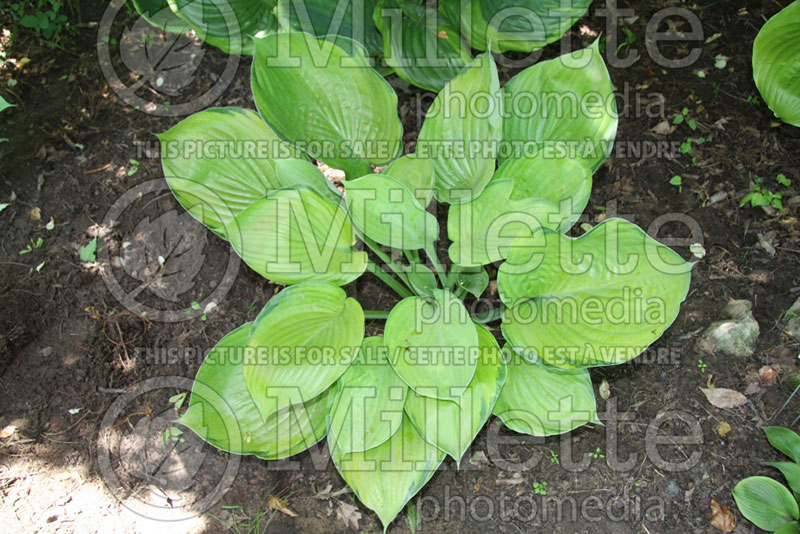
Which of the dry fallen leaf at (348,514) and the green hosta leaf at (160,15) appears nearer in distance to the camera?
the dry fallen leaf at (348,514)

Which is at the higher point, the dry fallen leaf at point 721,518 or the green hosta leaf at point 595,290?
the green hosta leaf at point 595,290

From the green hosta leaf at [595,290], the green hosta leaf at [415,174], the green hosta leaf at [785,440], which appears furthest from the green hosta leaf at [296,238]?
the green hosta leaf at [785,440]

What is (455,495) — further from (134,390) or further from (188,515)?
(134,390)

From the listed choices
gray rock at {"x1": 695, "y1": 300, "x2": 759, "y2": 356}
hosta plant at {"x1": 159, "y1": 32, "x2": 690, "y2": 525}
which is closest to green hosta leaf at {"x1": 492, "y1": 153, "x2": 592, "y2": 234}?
hosta plant at {"x1": 159, "y1": 32, "x2": 690, "y2": 525}

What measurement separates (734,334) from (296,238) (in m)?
1.21

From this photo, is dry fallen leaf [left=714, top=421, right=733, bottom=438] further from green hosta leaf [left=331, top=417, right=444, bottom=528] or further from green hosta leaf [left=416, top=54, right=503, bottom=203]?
green hosta leaf [left=416, top=54, right=503, bottom=203]

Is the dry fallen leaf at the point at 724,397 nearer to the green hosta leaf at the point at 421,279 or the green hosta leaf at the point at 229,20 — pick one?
the green hosta leaf at the point at 421,279

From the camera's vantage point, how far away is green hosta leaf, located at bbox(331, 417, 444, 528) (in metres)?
1.31

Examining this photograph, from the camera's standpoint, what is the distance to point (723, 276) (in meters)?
1.65

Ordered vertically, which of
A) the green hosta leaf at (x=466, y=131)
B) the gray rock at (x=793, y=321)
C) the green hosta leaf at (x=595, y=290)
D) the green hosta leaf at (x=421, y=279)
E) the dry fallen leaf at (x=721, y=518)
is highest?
the green hosta leaf at (x=466, y=131)

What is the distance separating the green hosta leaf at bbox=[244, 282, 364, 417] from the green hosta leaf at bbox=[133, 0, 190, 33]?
3.55 feet

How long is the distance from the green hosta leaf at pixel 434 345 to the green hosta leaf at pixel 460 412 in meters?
0.06

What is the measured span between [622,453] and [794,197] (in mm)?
938

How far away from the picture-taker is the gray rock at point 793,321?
1543 mm
